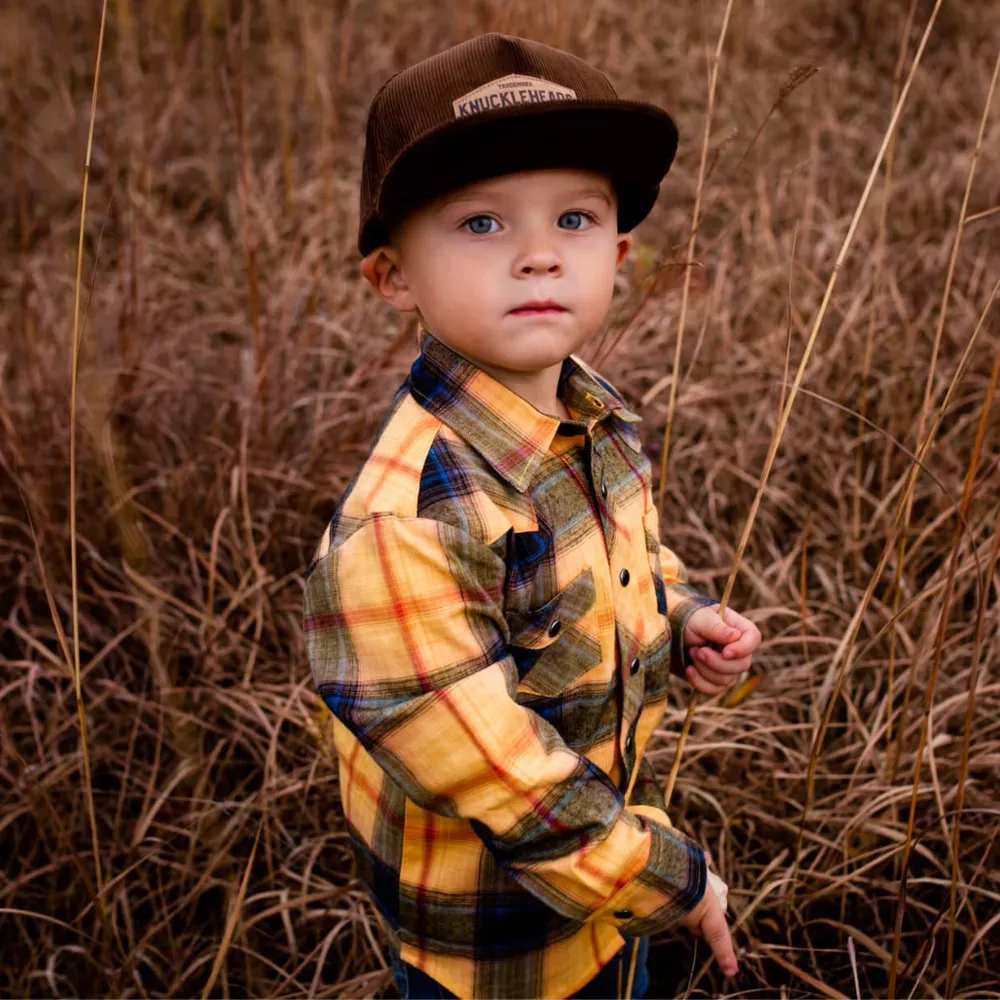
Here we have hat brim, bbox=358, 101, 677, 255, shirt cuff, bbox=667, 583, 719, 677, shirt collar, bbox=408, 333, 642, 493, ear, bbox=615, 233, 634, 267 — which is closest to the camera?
hat brim, bbox=358, 101, 677, 255

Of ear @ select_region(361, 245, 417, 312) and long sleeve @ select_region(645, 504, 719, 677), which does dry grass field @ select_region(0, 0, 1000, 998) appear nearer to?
long sleeve @ select_region(645, 504, 719, 677)

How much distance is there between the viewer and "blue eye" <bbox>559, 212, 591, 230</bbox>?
0.96 m

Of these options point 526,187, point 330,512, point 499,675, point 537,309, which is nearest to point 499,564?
point 499,675

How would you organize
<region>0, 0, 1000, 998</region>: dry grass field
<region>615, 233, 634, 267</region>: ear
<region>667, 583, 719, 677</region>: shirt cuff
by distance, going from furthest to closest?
<region>0, 0, 1000, 998</region>: dry grass field
<region>667, 583, 719, 677</region>: shirt cuff
<region>615, 233, 634, 267</region>: ear

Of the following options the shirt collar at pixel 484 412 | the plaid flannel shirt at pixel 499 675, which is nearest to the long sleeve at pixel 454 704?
the plaid flannel shirt at pixel 499 675

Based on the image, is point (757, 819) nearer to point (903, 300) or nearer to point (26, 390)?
point (903, 300)

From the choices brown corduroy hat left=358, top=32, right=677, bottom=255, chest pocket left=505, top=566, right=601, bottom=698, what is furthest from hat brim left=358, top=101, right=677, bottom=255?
chest pocket left=505, top=566, right=601, bottom=698

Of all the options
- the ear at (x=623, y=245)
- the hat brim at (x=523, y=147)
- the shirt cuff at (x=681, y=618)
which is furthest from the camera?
the shirt cuff at (x=681, y=618)

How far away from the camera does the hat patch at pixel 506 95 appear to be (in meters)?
0.86

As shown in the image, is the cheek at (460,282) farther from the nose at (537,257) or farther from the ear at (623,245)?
the ear at (623,245)

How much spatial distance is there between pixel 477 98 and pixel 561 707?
1.85ft

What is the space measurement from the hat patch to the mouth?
17 cm

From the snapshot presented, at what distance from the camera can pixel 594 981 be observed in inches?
48.4

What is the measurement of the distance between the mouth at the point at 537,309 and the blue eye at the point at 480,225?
0.07m
